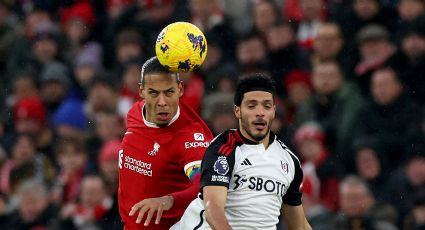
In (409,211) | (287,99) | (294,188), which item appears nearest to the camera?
(294,188)

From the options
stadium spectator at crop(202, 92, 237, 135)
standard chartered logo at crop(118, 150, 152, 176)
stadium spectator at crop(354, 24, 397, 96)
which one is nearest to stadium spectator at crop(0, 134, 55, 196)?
stadium spectator at crop(202, 92, 237, 135)

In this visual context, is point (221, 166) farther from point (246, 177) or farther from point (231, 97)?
point (231, 97)

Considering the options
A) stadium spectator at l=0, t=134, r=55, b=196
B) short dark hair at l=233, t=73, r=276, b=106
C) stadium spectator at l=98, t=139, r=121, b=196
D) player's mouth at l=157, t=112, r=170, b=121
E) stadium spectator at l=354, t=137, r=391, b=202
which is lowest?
stadium spectator at l=0, t=134, r=55, b=196

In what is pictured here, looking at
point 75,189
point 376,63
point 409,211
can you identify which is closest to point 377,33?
point 376,63

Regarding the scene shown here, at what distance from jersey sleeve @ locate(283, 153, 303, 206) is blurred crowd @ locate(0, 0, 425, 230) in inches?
115

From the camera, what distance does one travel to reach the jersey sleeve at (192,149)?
8031mm

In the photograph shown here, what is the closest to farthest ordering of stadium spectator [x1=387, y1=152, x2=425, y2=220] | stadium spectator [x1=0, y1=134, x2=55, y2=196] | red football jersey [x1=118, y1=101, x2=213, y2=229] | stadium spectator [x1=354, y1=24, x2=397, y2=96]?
red football jersey [x1=118, y1=101, x2=213, y2=229] → stadium spectator [x1=387, y1=152, x2=425, y2=220] → stadium spectator [x1=354, y1=24, x2=397, y2=96] → stadium spectator [x1=0, y1=134, x2=55, y2=196]

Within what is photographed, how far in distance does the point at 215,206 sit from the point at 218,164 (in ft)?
0.87

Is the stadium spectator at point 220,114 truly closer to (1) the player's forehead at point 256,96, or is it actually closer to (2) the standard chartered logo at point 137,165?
(2) the standard chartered logo at point 137,165

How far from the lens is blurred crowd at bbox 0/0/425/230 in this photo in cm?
1136

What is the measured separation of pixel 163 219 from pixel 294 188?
100 cm

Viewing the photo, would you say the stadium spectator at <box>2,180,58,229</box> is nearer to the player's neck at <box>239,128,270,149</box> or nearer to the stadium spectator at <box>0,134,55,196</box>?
the stadium spectator at <box>0,134,55,196</box>

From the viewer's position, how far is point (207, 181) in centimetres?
737

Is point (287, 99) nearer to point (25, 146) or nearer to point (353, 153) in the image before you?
point (353, 153)
